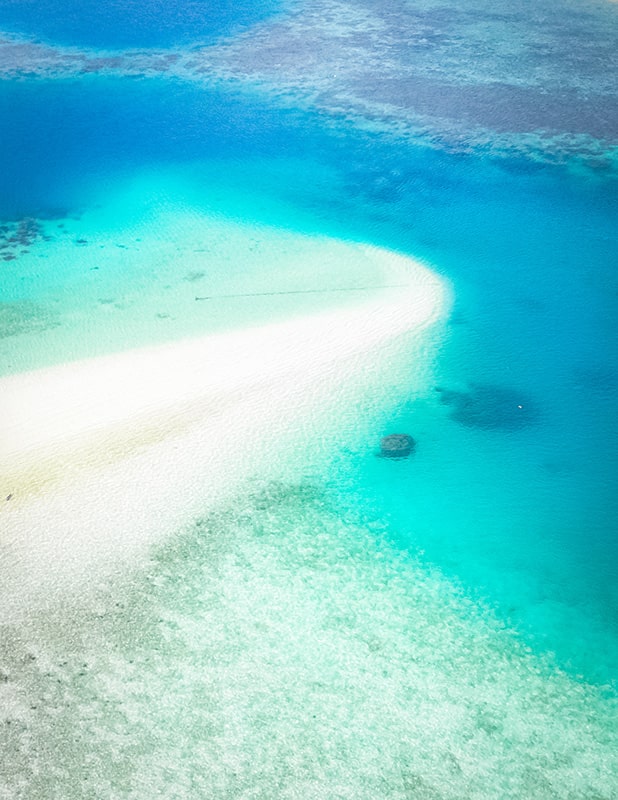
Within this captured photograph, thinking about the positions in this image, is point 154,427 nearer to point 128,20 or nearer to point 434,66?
point 434,66

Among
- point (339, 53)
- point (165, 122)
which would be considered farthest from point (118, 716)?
point (339, 53)

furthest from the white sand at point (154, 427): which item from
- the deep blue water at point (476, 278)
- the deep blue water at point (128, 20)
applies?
the deep blue water at point (128, 20)

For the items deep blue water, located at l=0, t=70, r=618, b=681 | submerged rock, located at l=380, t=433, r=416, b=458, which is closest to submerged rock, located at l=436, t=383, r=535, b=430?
deep blue water, located at l=0, t=70, r=618, b=681

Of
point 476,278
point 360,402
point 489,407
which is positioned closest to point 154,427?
point 360,402

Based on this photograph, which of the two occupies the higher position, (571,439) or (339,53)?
(339,53)

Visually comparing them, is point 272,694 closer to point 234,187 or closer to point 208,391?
point 208,391

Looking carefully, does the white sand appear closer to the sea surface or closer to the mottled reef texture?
the sea surface

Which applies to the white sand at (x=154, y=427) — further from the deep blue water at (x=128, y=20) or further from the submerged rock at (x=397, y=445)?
the deep blue water at (x=128, y=20)
